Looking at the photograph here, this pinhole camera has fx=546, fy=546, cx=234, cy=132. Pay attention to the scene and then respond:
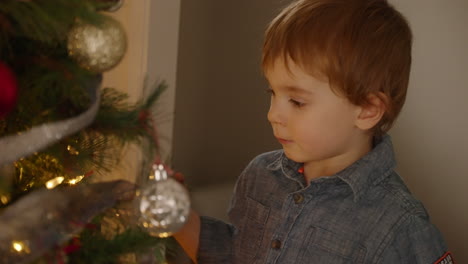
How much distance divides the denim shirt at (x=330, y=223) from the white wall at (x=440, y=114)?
0.39 m

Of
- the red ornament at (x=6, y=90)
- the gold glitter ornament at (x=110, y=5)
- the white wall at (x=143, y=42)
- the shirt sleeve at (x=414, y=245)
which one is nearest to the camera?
the red ornament at (x=6, y=90)

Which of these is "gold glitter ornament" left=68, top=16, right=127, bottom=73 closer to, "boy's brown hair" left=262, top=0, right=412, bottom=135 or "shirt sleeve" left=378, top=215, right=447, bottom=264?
"boy's brown hair" left=262, top=0, right=412, bottom=135

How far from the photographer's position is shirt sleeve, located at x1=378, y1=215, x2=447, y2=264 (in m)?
0.86

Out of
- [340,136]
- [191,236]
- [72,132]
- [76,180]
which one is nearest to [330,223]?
[340,136]

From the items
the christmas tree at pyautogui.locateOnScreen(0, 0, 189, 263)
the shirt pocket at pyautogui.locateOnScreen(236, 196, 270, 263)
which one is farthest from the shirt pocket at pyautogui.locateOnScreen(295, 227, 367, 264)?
the christmas tree at pyautogui.locateOnScreen(0, 0, 189, 263)

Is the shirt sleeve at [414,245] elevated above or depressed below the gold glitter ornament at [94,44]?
below

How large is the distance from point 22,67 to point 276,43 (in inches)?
20.1

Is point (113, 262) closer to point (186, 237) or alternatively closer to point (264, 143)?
point (186, 237)

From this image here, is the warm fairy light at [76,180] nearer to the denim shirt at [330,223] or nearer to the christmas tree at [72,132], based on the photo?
the christmas tree at [72,132]

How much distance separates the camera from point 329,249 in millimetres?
898

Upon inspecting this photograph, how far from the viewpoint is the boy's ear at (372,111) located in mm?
927

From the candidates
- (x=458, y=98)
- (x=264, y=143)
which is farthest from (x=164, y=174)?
(x=264, y=143)

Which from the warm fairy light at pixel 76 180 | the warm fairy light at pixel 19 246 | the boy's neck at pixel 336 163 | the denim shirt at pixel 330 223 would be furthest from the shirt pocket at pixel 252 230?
the warm fairy light at pixel 19 246

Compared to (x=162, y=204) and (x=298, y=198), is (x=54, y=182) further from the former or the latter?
(x=298, y=198)
